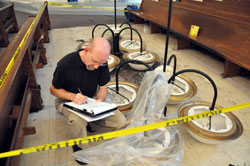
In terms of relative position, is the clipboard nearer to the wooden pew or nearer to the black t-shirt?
the black t-shirt

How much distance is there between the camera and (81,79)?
153cm

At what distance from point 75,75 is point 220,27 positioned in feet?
7.42

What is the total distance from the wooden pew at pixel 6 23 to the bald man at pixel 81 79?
3.05m

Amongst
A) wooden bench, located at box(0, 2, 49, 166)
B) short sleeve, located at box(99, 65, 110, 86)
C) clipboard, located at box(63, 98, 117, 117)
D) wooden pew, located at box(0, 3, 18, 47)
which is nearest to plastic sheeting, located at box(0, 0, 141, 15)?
wooden pew, located at box(0, 3, 18, 47)

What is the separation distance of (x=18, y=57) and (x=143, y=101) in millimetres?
1036

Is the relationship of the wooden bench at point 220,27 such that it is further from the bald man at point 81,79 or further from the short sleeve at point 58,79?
the short sleeve at point 58,79

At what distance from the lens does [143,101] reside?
1359 mm

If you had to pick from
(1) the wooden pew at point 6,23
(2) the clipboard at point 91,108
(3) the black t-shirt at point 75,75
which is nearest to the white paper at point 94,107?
(2) the clipboard at point 91,108

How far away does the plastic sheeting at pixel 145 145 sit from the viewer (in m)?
1.29

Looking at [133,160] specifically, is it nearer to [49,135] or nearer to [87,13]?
[49,135]

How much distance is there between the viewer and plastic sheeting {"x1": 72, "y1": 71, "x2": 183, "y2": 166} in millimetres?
1291

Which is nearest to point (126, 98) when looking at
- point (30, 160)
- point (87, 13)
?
point (30, 160)

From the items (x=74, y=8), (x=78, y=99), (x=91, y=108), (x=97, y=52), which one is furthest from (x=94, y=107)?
(x=74, y=8)

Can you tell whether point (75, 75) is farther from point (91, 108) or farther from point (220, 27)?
point (220, 27)
